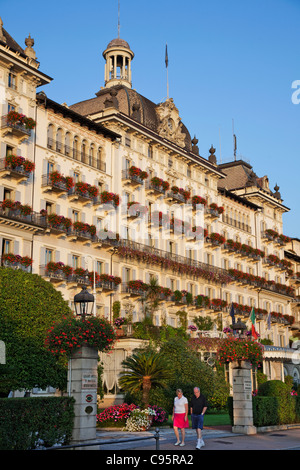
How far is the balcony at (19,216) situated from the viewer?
123 feet

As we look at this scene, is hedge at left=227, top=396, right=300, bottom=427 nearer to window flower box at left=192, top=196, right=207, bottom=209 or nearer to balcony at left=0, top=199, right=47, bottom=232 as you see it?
balcony at left=0, top=199, right=47, bottom=232

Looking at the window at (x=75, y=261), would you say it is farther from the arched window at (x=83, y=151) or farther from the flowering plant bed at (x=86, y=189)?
the arched window at (x=83, y=151)

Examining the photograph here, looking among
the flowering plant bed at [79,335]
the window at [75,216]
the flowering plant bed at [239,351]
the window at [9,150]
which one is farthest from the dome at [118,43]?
the flowering plant bed at [79,335]

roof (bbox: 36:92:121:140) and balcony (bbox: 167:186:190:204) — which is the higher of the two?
roof (bbox: 36:92:121:140)

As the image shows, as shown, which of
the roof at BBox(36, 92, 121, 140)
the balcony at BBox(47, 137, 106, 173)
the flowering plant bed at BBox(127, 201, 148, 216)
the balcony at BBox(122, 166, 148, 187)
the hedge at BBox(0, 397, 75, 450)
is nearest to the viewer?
the hedge at BBox(0, 397, 75, 450)

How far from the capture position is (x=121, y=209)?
160 feet

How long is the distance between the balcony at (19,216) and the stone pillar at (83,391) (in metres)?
19.9

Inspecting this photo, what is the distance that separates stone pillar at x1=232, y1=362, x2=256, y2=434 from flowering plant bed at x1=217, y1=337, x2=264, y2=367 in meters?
0.50

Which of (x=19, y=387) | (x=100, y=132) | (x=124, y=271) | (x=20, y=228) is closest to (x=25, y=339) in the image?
(x=19, y=387)

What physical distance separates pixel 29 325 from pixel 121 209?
752 inches

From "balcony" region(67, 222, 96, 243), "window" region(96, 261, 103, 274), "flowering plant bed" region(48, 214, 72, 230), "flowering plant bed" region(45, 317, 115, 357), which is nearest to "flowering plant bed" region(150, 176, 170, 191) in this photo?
"balcony" region(67, 222, 96, 243)

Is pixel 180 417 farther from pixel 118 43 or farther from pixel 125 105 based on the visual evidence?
pixel 118 43

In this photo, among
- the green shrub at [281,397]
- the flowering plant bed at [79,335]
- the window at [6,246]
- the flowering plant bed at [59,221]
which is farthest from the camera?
the flowering plant bed at [59,221]

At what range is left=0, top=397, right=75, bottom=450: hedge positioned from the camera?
51.6ft
